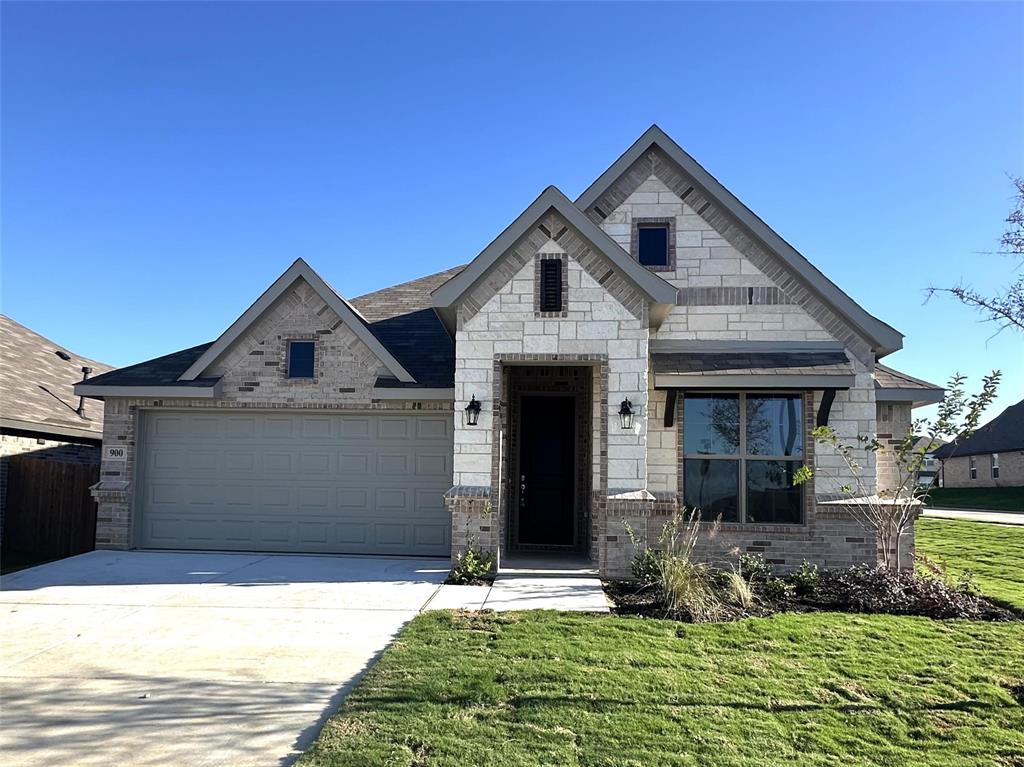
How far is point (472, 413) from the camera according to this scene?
10.3 m

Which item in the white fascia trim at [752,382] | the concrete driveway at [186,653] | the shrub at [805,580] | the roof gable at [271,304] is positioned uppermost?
the roof gable at [271,304]

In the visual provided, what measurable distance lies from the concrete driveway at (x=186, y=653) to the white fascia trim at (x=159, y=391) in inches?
110

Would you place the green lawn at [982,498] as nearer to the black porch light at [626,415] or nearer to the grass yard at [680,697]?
the black porch light at [626,415]

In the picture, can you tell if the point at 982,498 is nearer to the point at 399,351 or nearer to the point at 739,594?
the point at 739,594

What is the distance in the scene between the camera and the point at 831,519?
1069 centimetres

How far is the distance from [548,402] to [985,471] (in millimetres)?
43262

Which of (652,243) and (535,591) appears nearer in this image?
(535,591)

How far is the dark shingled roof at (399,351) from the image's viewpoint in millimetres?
12047

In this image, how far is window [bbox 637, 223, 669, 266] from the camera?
12.0 meters

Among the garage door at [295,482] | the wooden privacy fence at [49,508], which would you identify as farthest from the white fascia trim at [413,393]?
the wooden privacy fence at [49,508]

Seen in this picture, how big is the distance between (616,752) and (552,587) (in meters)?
5.09

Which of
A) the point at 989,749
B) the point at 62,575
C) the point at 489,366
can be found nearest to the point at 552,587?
the point at 489,366

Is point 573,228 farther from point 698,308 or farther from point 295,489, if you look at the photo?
point 295,489

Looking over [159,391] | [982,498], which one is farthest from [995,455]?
[159,391]
